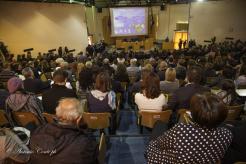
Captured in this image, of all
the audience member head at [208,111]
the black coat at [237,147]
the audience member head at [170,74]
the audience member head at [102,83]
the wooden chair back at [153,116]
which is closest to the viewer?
the audience member head at [208,111]

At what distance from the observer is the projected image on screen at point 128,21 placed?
55.4ft

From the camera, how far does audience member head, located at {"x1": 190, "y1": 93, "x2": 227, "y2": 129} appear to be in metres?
1.52

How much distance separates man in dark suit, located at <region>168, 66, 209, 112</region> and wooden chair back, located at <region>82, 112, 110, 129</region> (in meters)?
1.00

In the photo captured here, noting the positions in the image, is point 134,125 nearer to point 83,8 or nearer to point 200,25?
point 83,8

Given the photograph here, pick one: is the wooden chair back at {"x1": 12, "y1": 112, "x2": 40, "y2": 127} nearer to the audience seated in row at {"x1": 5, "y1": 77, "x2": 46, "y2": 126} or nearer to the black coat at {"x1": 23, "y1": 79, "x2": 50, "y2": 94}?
the audience seated in row at {"x1": 5, "y1": 77, "x2": 46, "y2": 126}

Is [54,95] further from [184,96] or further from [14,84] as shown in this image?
[184,96]

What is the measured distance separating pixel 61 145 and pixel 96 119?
1368 millimetres

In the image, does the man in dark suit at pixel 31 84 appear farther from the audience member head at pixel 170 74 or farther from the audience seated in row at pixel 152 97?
the audience member head at pixel 170 74

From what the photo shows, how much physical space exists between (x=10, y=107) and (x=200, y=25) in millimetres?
14885

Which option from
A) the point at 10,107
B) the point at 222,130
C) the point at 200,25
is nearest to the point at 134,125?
the point at 10,107

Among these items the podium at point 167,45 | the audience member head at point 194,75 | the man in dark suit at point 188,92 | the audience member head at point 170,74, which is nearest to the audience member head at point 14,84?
the man in dark suit at point 188,92

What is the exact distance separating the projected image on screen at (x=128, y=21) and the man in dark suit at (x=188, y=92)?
47.3 feet

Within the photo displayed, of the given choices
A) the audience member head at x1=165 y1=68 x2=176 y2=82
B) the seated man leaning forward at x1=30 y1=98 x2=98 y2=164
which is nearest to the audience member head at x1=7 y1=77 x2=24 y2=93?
the seated man leaning forward at x1=30 y1=98 x2=98 y2=164

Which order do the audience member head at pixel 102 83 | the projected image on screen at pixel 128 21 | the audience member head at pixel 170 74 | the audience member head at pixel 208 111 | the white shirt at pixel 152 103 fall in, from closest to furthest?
1. the audience member head at pixel 208 111
2. the white shirt at pixel 152 103
3. the audience member head at pixel 102 83
4. the audience member head at pixel 170 74
5. the projected image on screen at pixel 128 21
